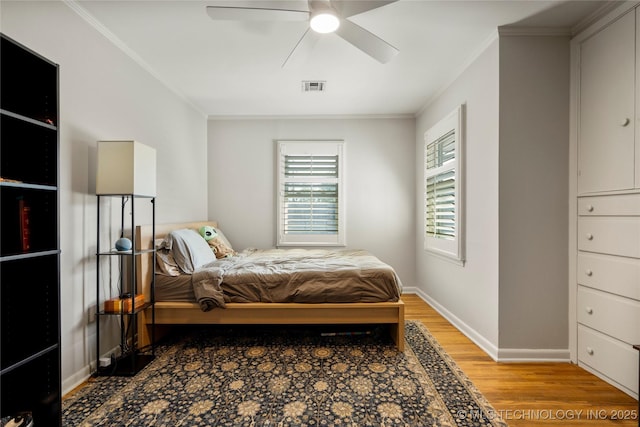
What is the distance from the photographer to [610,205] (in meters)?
2.24

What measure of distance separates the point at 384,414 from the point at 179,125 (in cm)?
364

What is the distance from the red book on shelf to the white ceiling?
1.50 m

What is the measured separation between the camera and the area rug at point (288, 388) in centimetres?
183

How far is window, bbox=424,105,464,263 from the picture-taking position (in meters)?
3.26

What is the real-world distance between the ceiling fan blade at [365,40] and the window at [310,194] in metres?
2.39

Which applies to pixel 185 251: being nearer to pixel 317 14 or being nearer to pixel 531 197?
pixel 317 14

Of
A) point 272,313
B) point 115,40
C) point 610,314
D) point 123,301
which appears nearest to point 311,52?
point 115,40

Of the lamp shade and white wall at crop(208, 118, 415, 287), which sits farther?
white wall at crop(208, 118, 415, 287)

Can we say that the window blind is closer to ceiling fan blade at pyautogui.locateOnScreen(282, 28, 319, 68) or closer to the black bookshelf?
ceiling fan blade at pyautogui.locateOnScreen(282, 28, 319, 68)

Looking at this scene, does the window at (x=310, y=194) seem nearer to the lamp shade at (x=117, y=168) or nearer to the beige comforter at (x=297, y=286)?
the beige comforter at (x=297, y=286)

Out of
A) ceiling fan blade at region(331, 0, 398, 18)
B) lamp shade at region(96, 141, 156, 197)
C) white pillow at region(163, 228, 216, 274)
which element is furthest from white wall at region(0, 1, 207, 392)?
ceiling fan blade at region(331, 0, 398, 18)

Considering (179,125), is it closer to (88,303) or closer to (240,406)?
(88,303)

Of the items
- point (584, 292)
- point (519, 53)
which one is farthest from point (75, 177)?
point (584, 292)

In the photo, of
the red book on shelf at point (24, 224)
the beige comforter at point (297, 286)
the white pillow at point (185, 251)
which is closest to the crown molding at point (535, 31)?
the beige comforter at point (297, 286)
